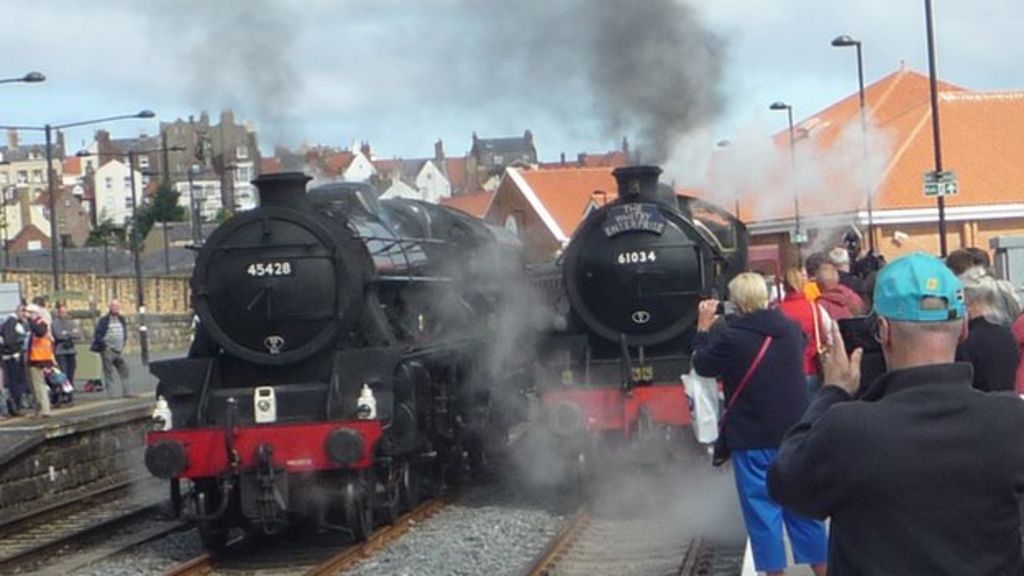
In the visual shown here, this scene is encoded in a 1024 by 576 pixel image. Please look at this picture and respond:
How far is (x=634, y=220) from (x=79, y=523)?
645cm

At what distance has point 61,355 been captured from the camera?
79.9ft

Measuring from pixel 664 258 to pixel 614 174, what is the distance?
880mm

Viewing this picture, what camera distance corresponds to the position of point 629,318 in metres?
13.6

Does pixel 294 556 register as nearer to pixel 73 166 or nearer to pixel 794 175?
pixel 794 175

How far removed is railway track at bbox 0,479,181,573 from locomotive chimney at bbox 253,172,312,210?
3269 millimetres

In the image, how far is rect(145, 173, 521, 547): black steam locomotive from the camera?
11.8 meters

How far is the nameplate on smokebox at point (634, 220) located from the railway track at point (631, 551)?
8.14 ft

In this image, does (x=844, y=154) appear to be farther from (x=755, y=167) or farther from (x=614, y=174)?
(x=614, y=174)

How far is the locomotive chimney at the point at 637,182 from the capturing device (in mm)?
13516

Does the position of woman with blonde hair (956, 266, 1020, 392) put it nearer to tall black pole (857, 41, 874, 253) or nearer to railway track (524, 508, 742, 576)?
railway track (524, 508, 742, 576)

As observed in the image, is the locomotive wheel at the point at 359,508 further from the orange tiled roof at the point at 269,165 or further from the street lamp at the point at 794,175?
the street lamp at the point at 794,175

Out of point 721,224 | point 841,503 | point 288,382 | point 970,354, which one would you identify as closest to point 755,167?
point 721,224

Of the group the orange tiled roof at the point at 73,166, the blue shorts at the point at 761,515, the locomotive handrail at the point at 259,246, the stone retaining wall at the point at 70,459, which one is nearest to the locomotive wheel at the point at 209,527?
the locomotive handrail at the point at 259,246

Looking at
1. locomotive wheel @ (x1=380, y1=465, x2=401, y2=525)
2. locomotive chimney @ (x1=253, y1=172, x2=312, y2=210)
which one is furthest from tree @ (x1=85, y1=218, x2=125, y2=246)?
locomotive chimney @ (x1=253, y1=172, x2=312, y2=210)
